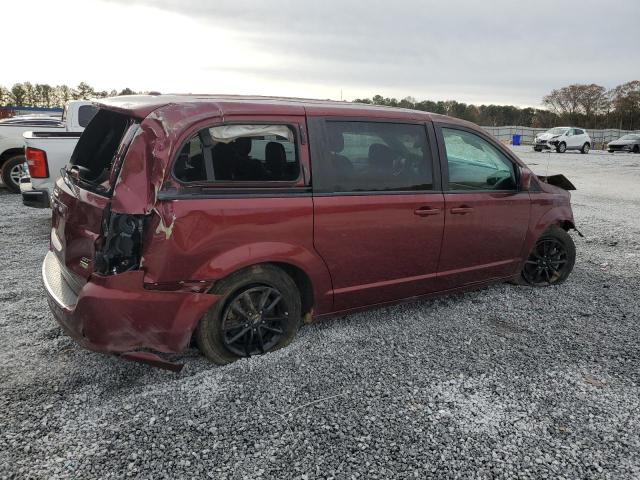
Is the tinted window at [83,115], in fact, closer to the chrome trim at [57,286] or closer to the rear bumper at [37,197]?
the rear bumper at [37,197]

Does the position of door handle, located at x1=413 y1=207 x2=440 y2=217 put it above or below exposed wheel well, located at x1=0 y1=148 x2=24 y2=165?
below

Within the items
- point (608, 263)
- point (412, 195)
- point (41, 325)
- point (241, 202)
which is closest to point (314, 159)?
point (241, 202)

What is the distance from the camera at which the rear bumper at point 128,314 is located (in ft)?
9.08

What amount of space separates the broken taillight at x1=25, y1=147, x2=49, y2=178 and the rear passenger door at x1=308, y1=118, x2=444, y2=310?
15.2 ft

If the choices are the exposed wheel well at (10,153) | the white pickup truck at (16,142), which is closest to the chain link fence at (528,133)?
the white pickup truck at (16,142)

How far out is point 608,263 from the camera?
6004mm

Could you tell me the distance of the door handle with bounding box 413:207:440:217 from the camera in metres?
3.74

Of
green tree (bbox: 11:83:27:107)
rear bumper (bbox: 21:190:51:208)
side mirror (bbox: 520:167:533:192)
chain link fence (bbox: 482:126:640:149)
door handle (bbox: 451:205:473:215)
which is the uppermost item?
green tree (bbox: 11:83:27:107)

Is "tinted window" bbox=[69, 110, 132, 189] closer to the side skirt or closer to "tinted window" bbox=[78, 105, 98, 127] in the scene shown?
the side skirt

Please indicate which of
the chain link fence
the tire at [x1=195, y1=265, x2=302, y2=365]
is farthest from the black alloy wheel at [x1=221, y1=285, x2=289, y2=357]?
the chain link fence

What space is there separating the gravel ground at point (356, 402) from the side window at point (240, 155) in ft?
4.09

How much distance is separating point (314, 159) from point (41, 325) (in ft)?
8.18

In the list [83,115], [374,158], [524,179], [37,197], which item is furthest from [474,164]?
[83,115]

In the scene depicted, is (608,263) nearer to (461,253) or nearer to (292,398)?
(461,253)
